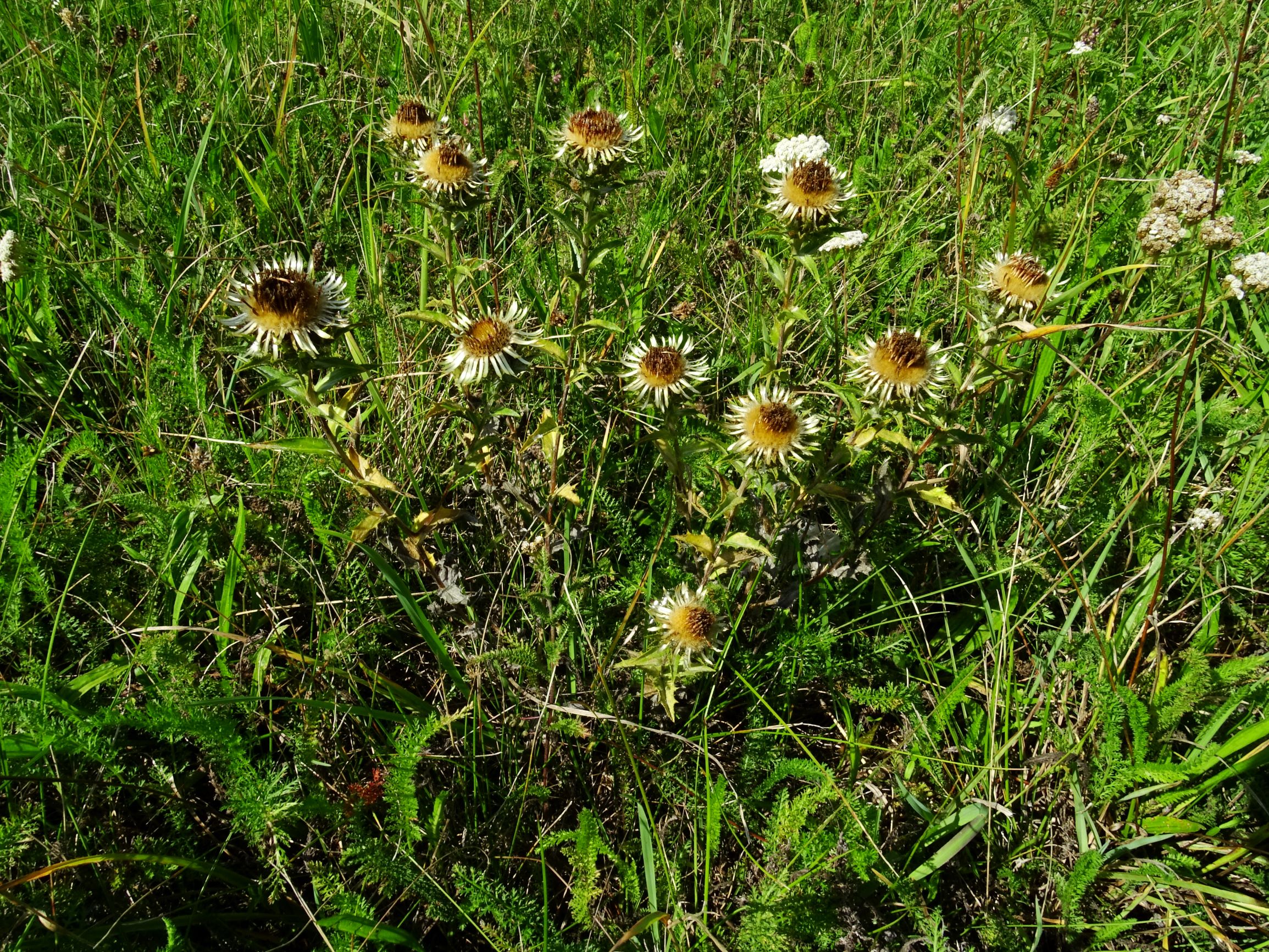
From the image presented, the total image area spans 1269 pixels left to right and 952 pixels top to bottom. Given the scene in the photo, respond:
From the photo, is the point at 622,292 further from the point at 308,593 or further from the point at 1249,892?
the point at 1249,892

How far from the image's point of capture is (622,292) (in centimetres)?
245

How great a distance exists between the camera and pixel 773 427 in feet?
5.65

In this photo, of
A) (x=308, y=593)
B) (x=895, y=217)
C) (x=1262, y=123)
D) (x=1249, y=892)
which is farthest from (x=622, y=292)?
(x=1262, y=123)

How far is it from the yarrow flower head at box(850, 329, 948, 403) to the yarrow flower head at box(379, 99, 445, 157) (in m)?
1.30

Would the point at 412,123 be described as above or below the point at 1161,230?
above

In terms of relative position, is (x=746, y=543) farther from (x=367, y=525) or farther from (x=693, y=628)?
(x=367, y=525)

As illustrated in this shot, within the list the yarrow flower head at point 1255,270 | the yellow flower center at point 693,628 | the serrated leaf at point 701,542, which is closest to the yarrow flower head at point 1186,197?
the yarrow flower head at point 1255,270

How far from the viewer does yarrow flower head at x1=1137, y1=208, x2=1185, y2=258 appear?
2221mm

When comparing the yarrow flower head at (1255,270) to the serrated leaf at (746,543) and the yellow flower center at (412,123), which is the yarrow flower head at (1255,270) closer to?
the serrated leaf at (746,543)

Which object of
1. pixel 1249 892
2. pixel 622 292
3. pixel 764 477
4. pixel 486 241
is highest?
pixel 486 241

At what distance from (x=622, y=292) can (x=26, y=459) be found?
1.58m

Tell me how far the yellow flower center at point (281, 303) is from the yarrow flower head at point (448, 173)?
57 cm

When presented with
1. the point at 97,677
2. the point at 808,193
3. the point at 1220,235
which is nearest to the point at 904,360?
the point at 808,193

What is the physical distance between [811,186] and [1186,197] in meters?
1.17
